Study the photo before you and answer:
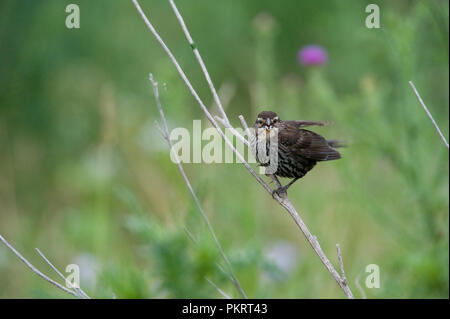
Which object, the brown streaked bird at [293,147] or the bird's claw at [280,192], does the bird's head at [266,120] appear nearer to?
the brown streaked bird at [293,147]

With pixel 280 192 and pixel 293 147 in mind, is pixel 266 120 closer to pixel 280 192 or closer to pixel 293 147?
pixel 293 147

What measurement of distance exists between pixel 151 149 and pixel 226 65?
196 cm

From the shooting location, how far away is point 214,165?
14.3ft

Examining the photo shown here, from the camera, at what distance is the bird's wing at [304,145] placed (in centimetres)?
345

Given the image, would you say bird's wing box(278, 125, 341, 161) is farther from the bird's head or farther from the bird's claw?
the bird's claw

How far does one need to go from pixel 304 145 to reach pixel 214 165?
3.38 feet

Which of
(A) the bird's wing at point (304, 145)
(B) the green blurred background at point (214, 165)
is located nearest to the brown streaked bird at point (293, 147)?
(A) the bird's wing at point (304, 145)

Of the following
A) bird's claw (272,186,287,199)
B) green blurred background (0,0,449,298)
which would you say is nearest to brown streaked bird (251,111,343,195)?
bird's claw (272,186,287,199)

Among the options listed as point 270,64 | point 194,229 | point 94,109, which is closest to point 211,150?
point 270,64

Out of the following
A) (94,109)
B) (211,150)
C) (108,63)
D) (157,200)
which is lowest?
(157,200)

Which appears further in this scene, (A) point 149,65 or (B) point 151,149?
(A) point 149,65

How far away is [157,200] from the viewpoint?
4969mm

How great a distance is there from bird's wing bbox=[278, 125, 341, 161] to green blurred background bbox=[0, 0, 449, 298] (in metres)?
0.42

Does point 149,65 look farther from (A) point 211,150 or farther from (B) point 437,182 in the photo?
(B) point 437,182
